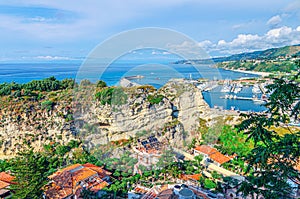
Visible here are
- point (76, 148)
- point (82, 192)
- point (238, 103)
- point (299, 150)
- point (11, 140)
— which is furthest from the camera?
point (238, 103)

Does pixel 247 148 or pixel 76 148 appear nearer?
pixel 247 148

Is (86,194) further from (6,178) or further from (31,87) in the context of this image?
(31,87)

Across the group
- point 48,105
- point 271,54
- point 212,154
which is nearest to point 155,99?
point 212,154

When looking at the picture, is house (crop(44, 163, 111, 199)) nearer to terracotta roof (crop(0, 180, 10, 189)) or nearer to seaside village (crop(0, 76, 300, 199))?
seaside village (crop(0, 76, 300, 199))

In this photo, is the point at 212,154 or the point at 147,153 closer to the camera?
the point at 147,153

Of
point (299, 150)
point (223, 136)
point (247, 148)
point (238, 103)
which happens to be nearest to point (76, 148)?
point (223, 136)

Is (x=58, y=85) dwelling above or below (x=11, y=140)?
above

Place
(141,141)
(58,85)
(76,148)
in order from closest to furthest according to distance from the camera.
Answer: (141,141) < (76,148) < (58,85)

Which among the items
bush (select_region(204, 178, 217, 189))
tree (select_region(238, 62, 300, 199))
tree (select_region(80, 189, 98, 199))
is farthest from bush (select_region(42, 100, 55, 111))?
tree (select_region(238, 62, 300, 199))

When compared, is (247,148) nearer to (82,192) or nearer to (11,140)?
(82,192)
